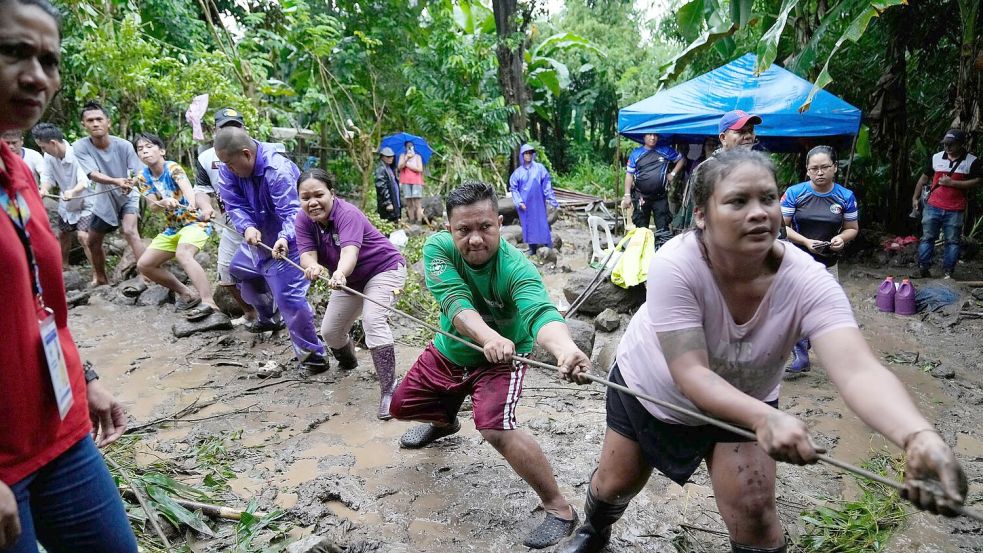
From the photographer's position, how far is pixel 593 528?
2.66m

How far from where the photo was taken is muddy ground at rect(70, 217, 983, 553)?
3.00 meters

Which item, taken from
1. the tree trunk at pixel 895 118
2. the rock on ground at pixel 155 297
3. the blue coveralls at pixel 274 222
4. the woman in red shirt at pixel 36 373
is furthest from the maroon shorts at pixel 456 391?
the tree trunk at pixel 895 118

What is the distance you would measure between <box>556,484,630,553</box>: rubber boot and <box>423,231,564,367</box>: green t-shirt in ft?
2.50

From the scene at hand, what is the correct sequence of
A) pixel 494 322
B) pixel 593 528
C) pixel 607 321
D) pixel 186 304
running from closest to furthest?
pixel 593 528, pixel 494 322, pixel 607 321, pixel 186 304

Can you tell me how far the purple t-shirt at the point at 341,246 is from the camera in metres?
4.42

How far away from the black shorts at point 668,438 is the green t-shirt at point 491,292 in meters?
0.56

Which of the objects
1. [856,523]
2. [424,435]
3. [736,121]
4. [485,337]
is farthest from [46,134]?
[856,523]

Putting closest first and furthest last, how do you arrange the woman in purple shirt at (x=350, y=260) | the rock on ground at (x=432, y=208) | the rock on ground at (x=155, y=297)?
the woman in purple shirt at (x=350, y=260), the rock on ground at (x=155, y=297), the rock on ground at (x=432, y=208)

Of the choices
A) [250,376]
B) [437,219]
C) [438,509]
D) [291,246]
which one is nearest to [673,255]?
[438,509]

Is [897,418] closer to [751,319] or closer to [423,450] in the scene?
[751,319]

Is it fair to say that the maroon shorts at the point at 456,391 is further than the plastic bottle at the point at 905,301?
No

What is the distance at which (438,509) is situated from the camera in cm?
321

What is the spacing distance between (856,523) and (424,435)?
231cm

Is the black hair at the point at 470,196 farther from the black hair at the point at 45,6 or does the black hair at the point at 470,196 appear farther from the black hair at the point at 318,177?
the black hair at the point at 318,177
